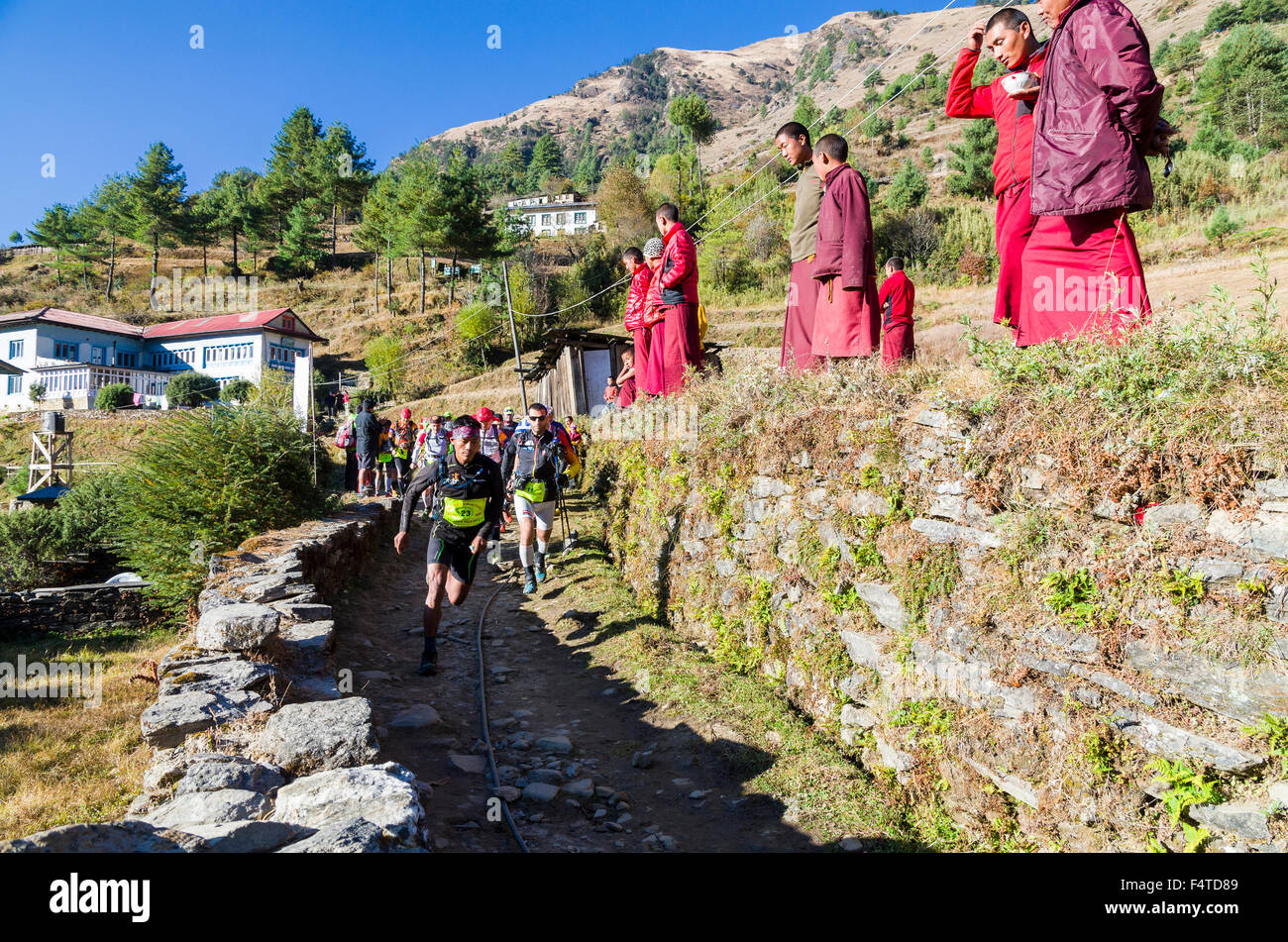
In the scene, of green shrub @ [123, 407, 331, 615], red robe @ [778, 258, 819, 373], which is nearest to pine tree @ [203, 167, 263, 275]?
green shrub @ [123, 407, 331, 615]

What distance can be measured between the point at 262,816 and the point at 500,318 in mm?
43023

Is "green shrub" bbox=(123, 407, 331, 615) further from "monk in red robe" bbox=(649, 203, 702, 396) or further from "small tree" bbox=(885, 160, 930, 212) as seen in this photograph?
"small tree" bbox=(885, 160, 930, 212)

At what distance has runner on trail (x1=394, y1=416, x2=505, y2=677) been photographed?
6.58m

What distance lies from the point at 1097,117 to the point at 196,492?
886 centimetres

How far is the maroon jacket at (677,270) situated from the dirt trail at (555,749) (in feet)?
12.8

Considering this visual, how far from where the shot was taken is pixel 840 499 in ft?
15.7

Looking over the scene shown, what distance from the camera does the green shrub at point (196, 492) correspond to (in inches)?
305

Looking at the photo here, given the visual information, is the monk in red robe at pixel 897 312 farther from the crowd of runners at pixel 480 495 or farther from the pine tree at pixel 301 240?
the pine tree at pixel 301 240

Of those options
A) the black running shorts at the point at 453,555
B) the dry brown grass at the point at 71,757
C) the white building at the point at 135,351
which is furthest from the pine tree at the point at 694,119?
the dry brown grass at the point at 71,757

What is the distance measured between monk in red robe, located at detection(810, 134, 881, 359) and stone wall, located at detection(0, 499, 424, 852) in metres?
4.51

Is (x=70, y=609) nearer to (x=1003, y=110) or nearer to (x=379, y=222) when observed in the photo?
(x=1003, y=110)

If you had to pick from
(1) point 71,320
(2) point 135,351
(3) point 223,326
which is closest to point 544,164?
(3) point 223,326

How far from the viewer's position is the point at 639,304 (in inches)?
382
